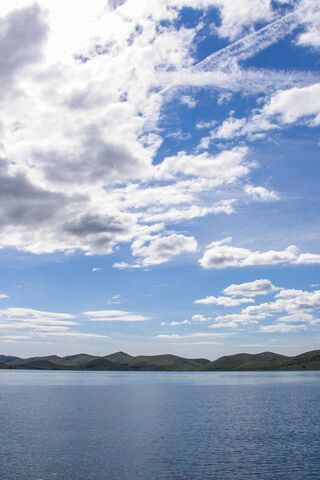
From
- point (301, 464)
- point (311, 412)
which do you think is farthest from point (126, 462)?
point (311, 412)

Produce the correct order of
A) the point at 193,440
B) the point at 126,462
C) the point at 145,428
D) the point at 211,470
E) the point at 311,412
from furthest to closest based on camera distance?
1. the point at 311,412
2. the point at 145,428
3. the point at 193,440
4. the point at 126,462
5. the point at 211,470

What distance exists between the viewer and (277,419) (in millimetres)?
112438

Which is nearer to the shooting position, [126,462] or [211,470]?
[211,470]

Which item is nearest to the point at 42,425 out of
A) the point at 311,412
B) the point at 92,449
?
the point at 92,449

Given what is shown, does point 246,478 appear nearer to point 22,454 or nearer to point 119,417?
point 22,454

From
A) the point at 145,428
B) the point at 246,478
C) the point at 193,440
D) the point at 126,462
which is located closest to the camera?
the point at 246,478

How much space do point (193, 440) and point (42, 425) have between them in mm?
35896

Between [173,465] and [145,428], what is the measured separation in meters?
34.9

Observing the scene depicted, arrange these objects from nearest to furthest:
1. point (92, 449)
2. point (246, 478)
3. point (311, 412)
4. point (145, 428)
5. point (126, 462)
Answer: point (246, 478), point (126, 462), point (92, 449), point (145, 428), point (311, 412)

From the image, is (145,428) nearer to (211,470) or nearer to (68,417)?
(68,417)

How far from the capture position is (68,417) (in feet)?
378

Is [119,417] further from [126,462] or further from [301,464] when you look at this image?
[301,464]

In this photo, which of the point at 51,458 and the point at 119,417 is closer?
the point at 51,458

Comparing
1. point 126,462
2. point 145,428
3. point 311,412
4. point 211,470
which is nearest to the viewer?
point 211,470
